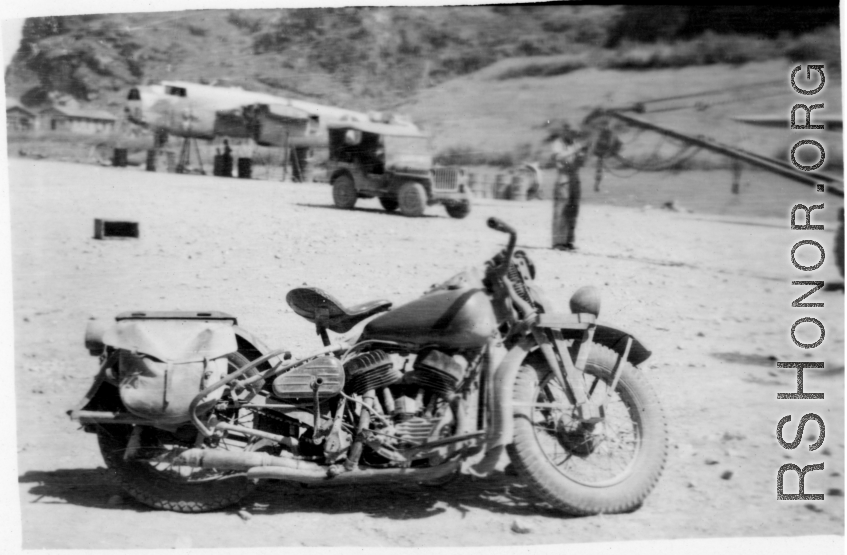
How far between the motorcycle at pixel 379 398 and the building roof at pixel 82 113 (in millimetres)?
1112

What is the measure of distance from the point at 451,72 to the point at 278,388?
1.76 m

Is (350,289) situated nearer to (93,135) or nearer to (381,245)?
(381,245)

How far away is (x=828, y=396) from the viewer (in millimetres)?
3926

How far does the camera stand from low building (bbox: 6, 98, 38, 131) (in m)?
3.74

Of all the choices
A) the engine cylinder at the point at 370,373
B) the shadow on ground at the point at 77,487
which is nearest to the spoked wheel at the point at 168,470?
the shadow on ground at the point at 77,487

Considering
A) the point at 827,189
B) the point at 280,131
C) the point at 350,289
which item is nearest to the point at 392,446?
the point at 350,289

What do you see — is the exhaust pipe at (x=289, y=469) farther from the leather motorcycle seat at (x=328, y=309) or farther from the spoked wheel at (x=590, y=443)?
the leather motorcycle seat at (x=328, y=309)

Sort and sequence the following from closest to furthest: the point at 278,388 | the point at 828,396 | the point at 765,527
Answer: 1. the point at 278,388
2. the point at 765,527
3. the point at 828,396

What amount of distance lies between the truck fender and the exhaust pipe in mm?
838

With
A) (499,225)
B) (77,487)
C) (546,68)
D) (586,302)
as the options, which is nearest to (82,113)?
(77,487)

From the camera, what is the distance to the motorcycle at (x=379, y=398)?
3191mm

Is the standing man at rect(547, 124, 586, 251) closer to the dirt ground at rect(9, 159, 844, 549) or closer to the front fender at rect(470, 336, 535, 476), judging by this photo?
the dirt ground at rect(9, 159, 844, 549)

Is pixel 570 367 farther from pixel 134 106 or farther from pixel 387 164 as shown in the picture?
pixel 134 106

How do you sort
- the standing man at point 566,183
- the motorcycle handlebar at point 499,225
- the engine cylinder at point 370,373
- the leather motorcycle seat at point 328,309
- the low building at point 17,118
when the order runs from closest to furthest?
the motorcycle handlebar at point 499,225, the engine cylinder at point 370,373, the leather motorcycle seat at point 328,309, the low building at point 17,118, the standing man at point 566,183
